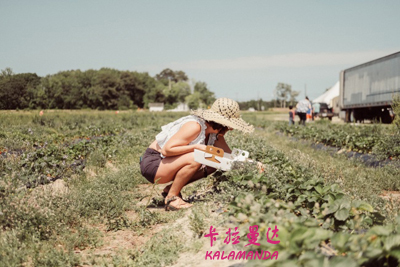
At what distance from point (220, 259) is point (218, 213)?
0.91 metres

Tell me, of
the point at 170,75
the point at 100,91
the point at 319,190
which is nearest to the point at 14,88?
the point at 319,190

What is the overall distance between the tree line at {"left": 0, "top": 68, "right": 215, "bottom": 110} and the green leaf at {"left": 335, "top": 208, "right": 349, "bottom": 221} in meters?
8.26

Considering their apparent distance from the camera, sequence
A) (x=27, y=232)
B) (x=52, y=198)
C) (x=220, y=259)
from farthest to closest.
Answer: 1. (x=52, y=198)
2. (x=27, y=232)
3. (x=220, y=259)

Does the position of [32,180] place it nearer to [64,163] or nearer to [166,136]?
[64,163]

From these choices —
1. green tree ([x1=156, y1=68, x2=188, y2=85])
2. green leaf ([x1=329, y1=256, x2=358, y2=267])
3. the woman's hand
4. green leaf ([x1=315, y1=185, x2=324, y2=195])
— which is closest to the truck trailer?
the woman's hand

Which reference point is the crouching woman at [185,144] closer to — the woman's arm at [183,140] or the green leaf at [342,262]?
the woman's arm at [183,140]

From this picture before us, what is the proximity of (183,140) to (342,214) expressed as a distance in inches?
79.3

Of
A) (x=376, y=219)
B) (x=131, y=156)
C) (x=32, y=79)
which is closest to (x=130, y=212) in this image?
(x=376, y=219)

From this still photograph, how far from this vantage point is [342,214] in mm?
2670

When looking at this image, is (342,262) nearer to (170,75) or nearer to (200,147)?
(200,147)

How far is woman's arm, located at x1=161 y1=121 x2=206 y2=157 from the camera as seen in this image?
4.14 m

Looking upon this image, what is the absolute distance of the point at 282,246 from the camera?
196 cm

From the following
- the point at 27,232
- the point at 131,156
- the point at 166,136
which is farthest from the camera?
the point at 131,156

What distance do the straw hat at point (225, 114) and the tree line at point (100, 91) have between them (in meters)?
6.45
